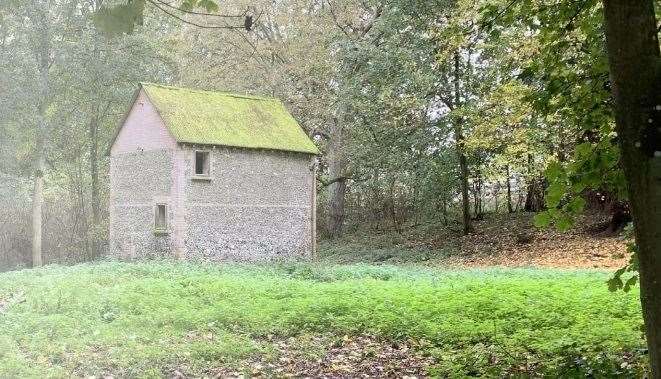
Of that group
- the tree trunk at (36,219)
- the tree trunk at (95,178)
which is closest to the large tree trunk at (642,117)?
the tree trunk at (36,219)

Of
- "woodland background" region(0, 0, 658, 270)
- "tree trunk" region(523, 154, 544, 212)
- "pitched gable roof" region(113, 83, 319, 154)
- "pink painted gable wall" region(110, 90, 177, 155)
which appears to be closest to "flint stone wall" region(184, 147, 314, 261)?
"pitched gable roof" region(113, 83, 319, 154)

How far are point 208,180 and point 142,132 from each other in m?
3.87

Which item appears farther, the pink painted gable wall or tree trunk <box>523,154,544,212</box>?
tree trunk <box>523,154,544,212</box>

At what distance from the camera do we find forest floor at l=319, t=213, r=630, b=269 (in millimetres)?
22812

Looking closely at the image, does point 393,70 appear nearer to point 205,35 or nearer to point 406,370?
point 205,35

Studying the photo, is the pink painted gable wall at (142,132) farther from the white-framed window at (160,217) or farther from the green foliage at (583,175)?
the green foliage at (583,175)

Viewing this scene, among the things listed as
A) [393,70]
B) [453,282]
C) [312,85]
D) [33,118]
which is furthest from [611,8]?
[312,85]

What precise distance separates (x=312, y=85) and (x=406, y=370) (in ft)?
94.5

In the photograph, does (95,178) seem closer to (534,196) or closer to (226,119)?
(226,119)

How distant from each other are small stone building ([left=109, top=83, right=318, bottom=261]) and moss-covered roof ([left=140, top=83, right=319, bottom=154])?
49mm

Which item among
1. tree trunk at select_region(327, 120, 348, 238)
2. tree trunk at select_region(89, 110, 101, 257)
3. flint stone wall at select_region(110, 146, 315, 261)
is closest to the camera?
flint stone wall at select_region(110, 146, 315, 261)

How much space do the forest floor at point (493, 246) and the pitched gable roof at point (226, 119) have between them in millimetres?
5450

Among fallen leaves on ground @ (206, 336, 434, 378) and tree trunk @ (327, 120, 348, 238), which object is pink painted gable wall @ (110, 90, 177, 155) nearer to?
tree trunk @ (327, 120, 348, 238)

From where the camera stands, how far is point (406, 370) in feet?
27.9
